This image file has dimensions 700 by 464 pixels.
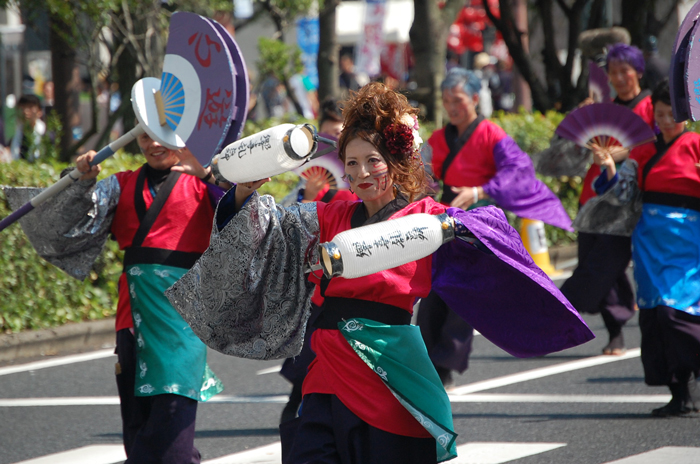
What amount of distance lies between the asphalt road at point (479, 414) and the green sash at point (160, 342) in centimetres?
90

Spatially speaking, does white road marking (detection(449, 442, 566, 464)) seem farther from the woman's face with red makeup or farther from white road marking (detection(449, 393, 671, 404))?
the woman's face with red makeup

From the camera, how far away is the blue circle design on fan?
3543 mm

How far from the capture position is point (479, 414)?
5.27 m

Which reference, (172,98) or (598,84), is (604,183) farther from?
(172,98)

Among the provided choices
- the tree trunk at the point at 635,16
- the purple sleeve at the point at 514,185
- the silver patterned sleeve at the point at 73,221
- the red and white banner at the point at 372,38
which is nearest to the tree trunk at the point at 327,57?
the red and white banner at the point at 372,38

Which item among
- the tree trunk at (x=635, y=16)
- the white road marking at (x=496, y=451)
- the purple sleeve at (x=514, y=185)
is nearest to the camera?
the white road marking at (x=496, y=451)

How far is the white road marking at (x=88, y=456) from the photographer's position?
4609 millimetres

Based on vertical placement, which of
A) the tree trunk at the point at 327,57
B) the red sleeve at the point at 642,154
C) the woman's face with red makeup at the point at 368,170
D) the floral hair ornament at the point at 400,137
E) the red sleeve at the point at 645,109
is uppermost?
the floral hair ornament at the point at 400,137

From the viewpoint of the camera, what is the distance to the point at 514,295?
10.1ft

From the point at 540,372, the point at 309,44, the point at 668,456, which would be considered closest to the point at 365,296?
the point at 668,456

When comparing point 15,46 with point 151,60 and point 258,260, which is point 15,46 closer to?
point 151,60

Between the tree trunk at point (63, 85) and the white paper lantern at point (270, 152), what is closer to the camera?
the white paper lantern at point (270, 152)

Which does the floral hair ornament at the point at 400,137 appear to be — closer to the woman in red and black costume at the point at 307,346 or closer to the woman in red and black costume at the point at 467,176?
the woman in red and black costume at the point at 307,346

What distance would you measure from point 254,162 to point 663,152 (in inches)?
127
